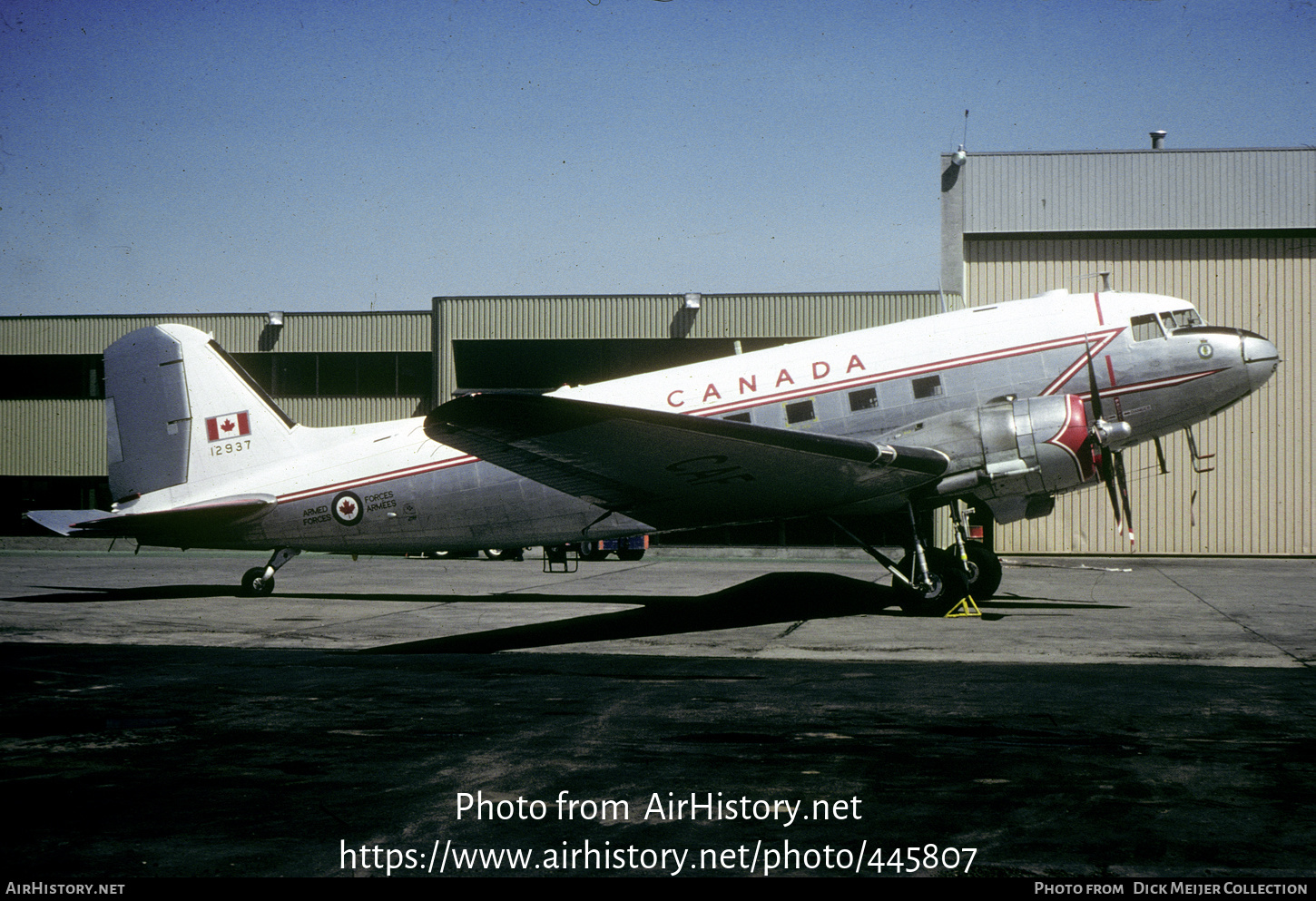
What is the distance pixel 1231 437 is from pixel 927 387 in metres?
21.4

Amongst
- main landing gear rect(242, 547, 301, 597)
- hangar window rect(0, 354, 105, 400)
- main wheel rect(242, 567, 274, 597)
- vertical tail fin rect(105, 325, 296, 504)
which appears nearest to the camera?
vertical tail fin rect(105, 325, 296, 504)

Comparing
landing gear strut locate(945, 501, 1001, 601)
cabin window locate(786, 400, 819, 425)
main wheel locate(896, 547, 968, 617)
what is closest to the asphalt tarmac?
main wheel locate(896, 547, 968, 617)

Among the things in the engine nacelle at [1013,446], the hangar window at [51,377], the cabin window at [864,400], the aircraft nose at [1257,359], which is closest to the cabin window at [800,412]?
the cabin window at [864,400]

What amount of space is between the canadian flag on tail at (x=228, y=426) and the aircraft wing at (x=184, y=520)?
54.8 inches

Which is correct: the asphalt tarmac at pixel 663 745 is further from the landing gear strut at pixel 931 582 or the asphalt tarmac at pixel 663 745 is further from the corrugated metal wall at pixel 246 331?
the corrugated metal wall at pixel 246 331

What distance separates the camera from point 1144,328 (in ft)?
54.6

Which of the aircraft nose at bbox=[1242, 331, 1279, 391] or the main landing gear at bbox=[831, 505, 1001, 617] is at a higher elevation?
the aircraft nose at bbox=[1242, 331, 1279, 391]

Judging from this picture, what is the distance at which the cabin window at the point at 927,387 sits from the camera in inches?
649

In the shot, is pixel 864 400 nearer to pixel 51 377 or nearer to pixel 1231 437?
pixel 1231 437

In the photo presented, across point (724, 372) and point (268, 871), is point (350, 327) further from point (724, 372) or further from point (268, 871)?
point (268, 871)

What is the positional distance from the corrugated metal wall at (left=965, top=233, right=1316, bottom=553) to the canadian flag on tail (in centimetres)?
2462

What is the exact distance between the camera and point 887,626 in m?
15.0

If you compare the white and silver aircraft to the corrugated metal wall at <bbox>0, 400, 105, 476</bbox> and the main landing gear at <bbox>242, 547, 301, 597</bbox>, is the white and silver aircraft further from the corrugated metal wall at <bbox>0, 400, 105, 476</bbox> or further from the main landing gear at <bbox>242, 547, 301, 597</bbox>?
the corrugated metal wall at <bbox>0, 400, 105, 476</bbox>

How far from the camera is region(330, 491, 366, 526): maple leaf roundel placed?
58.3 ft
